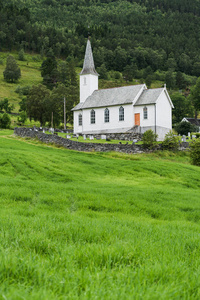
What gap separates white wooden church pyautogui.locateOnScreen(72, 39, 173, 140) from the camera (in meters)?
52.2

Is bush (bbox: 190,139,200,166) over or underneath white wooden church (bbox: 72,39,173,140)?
underneath

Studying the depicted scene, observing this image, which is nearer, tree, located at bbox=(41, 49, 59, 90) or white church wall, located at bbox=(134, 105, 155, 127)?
white church wall, located at bbox=(134, 105, 155, 127)

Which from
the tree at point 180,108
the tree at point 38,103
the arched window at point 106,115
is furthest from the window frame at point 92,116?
the tree at point 180,108

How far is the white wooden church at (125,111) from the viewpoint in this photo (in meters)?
52.2

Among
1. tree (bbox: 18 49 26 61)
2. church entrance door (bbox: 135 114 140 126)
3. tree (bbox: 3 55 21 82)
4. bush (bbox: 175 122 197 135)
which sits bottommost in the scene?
bush (bbox: 175 122 197 135)

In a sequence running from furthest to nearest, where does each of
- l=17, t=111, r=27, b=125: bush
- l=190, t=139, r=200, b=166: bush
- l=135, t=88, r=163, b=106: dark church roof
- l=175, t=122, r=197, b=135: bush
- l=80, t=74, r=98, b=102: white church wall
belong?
l=17, t=111, r=27, b=125: bush < l=175, t=122, r=197, b=135: bush < l=80, t=74, r=98, b=102: white church wall < l=135, t=88, r=163, b=106: dark church roof < l=190, t=139, r=200, b=166: bush

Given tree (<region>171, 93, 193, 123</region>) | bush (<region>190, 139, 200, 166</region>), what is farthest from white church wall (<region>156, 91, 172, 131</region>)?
tree (<region>171, 93, 193, 123</region>)

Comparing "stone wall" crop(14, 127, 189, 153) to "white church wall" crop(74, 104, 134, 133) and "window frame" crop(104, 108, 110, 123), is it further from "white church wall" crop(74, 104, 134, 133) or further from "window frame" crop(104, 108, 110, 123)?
"window frame" crop(104, 108, 110, 123)

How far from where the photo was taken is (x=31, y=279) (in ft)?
9.03

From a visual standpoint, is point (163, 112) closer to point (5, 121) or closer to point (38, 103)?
point (38, 103)

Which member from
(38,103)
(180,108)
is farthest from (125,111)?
(180,108)

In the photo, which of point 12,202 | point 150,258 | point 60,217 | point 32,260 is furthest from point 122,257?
point 12,202

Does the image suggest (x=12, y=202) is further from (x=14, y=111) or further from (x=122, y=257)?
(x=14, y=111)

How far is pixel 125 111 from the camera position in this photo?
176 feet
